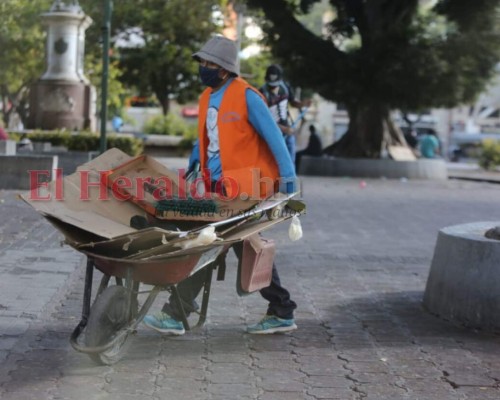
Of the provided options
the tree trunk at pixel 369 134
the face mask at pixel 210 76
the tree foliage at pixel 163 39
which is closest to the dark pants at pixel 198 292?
the face mask at pixel 210 76

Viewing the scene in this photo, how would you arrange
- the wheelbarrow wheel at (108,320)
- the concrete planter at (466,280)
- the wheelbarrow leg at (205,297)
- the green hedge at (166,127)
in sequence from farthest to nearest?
the green hedge at (166,127) → the concrete planter at (466,280) → the wheelbarrow leg at (205,297) → the wheelbarrow wheel at (108,320)

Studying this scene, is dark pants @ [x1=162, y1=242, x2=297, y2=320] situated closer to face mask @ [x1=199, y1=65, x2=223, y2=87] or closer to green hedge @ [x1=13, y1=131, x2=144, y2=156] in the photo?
face mask @ [x1=199, y1=65, x2=223, y2=87]

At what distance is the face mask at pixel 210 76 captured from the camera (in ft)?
19.6

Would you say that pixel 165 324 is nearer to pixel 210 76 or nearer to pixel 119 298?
pixel 119 298

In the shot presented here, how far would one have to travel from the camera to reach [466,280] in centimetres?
685

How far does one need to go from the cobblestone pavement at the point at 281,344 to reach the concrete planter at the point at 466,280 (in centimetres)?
10

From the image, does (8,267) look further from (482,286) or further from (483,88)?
(483,88)

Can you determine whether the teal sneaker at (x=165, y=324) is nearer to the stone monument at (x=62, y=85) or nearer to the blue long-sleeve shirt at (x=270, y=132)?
the blue long-sleeve shirt at (x=270, y=132)

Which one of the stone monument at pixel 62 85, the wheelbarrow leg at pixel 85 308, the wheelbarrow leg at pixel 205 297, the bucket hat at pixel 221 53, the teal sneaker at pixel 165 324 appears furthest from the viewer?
the stone monument at pixel 62 85

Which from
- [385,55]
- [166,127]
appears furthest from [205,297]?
[166,127]

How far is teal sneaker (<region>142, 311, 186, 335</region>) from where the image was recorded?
621 centimetres

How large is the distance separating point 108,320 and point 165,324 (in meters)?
0.91

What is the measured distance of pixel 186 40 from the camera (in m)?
46.0

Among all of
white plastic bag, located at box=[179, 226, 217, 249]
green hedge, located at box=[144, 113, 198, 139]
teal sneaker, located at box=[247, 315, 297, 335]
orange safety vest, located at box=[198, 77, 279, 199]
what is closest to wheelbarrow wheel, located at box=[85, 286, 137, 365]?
white plastic bag, located at box=[179, 226, 217, 249]
